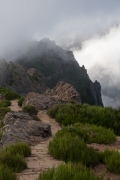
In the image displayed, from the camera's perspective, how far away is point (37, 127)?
14.9m

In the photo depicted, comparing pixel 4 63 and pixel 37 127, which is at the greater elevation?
pixel 4 63

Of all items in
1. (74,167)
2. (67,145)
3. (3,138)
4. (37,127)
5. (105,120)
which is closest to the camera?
(74,167)

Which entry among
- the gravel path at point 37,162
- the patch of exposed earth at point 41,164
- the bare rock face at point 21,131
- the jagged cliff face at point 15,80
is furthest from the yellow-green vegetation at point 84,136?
the jagged cliff face at point 15,80

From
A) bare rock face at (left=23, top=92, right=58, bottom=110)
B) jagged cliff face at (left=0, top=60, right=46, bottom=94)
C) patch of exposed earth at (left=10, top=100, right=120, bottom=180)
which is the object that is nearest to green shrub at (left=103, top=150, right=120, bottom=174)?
patch of exposed earth at (left=10, top=100, right=120, bottom=180)

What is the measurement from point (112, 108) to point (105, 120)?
9.47ft

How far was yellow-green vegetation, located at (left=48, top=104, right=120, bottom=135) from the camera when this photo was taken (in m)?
16.9

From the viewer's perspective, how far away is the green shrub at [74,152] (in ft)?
28.5

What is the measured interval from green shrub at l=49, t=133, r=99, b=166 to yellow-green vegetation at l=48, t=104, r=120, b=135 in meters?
7.08

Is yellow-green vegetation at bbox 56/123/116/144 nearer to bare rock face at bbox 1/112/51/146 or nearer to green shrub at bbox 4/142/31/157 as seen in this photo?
bare rock face at bbox 1/112/51/146

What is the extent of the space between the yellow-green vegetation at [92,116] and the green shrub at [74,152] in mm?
7084

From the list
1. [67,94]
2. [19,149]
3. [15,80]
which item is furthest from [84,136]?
[15,80]

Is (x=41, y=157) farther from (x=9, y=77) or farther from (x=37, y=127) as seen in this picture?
(x=9, y=77)

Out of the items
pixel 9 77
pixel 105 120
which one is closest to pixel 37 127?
pixel 105 120

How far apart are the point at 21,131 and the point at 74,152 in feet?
16.1
